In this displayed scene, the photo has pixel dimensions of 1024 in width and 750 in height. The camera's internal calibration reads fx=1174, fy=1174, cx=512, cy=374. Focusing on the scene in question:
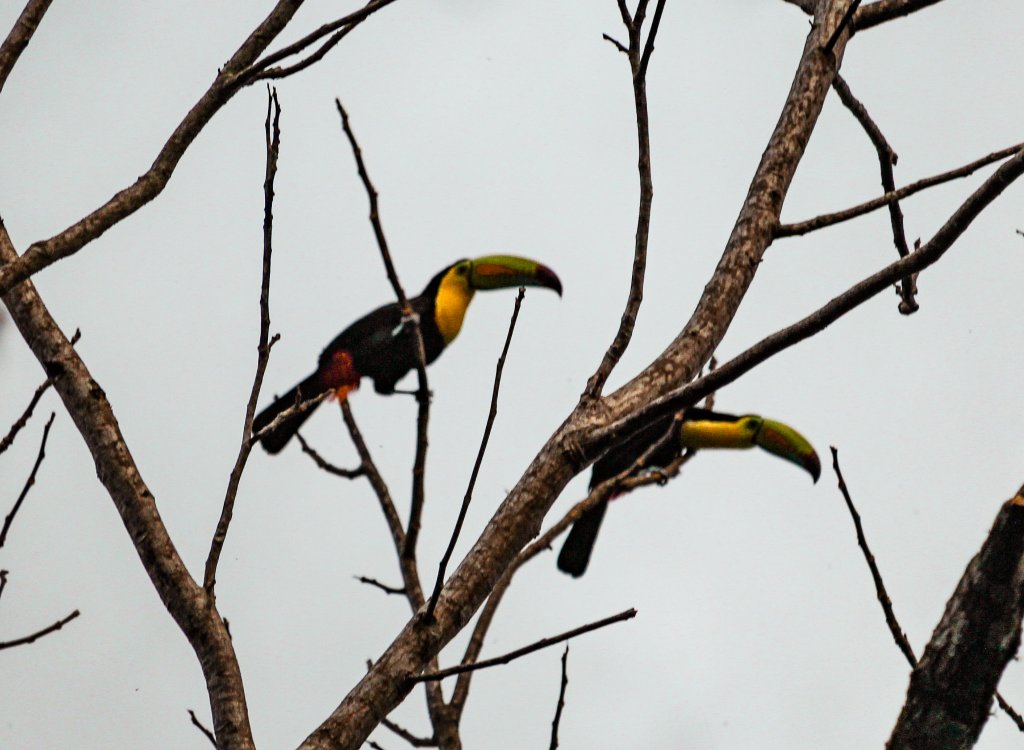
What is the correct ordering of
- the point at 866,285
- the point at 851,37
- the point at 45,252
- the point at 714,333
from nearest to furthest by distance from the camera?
the point at 866,285 → the point at 45,252 → the point at 714,333 → the point at 851,37

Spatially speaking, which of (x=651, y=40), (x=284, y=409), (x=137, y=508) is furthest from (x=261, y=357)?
(x=284, y=409)

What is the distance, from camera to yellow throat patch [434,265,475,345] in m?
7.77

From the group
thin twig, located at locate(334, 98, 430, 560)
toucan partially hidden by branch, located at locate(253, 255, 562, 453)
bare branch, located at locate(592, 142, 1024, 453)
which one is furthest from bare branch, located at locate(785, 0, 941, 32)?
toucan partially hidden by branch, located at locate(253, 255, 562, 453)

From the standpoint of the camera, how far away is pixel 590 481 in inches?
294

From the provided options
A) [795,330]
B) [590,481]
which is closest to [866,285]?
[795,330]

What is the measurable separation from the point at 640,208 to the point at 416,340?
650 millimetres

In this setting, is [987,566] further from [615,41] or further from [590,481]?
[590,481]

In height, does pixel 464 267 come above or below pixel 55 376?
above

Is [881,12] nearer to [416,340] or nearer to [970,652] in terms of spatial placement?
[416,340]

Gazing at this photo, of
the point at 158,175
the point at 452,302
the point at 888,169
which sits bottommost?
the point at 158,175

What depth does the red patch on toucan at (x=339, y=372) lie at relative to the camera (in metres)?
7.42

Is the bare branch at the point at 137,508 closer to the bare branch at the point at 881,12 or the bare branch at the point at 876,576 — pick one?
the bare branch at the point at 876,576

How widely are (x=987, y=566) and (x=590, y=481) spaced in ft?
16.7

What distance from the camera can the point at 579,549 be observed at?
25.5ft
